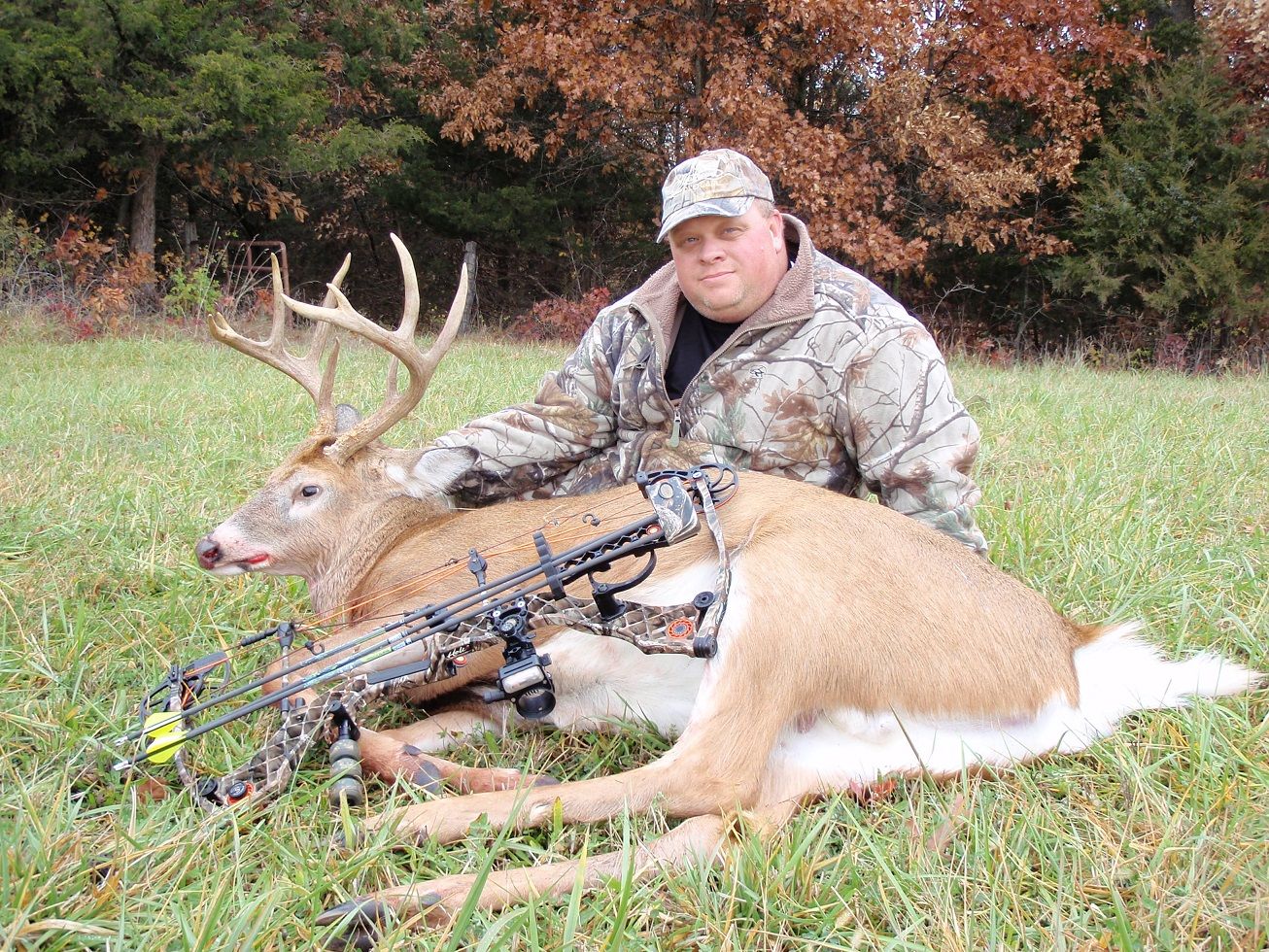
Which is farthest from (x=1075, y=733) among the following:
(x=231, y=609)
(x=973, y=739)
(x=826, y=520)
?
(x=231, y=609)

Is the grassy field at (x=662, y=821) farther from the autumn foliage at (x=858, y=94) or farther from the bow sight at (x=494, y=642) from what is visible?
the autumn foliage at (x=858, y=94)

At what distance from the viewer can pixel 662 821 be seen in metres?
2.20

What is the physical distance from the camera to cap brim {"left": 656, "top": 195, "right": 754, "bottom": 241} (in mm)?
→ 3463

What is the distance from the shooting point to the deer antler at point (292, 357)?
3.66 m

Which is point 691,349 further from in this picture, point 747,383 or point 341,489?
point 341,489

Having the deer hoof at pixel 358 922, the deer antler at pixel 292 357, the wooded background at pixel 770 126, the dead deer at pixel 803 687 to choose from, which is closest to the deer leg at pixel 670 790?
the dead deer at pixel 803 687

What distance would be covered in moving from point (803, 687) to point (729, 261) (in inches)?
65.8

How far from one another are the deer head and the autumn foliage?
9739mm

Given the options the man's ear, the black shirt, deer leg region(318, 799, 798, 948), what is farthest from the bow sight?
the man's ear

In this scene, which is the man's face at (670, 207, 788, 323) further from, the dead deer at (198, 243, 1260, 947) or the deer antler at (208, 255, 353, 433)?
the deer antler at (208, 255, 353, 433)

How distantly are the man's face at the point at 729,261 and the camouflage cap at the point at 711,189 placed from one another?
0.05m

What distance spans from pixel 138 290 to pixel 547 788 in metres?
12.0

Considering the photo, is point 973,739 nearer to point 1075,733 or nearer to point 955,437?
point 1075,733

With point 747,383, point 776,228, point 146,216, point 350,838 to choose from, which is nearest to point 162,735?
point 350,838
